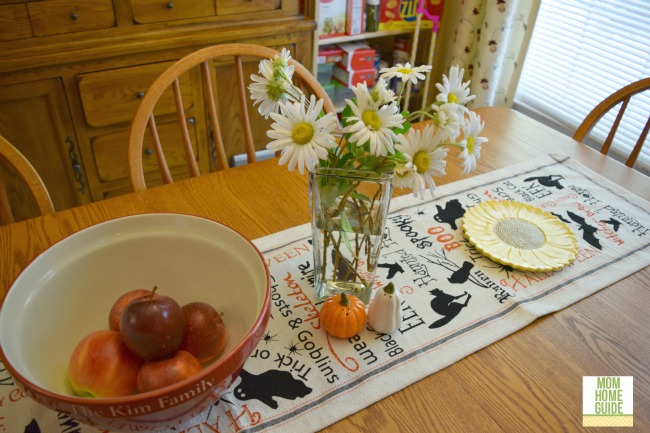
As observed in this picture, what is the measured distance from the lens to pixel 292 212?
997mm

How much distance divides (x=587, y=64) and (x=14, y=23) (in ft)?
7.04

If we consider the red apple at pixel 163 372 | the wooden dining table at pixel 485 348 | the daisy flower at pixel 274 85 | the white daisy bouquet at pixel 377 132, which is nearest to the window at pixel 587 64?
the wooden dining table at pixel 485 348

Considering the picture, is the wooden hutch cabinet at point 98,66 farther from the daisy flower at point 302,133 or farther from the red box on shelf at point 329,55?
the daisy flower at point 302,133

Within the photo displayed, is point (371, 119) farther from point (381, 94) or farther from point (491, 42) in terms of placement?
point (491, 42)

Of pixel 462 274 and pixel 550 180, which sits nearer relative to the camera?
pixel 462 274

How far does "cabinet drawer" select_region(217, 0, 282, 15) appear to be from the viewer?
69.2 inches

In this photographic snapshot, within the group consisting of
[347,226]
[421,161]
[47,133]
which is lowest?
[47,133]

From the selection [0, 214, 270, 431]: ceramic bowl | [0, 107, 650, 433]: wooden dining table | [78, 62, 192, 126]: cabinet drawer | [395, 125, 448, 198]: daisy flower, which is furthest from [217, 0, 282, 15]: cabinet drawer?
[395, 125, 448, 198]: daisy flower

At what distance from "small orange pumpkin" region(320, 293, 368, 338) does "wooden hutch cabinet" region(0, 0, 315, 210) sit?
1306 mm

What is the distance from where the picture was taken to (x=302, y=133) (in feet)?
1.99

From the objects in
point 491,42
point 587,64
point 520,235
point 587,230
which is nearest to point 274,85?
point 520,235

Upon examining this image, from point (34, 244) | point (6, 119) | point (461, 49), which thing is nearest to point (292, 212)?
point (34, 244)

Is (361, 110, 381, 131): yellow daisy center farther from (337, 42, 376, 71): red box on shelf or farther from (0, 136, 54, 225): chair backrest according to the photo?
(337, 42, 376, 71): red box on shelf

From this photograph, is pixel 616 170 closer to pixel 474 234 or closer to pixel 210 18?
pixel 474 234
